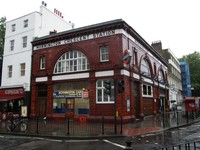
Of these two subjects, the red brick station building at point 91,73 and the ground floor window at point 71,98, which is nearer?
the red brick station building at point 91,73

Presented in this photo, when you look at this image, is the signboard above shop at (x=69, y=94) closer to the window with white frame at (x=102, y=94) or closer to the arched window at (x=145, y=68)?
the window with white frame at (x=102, y=94)

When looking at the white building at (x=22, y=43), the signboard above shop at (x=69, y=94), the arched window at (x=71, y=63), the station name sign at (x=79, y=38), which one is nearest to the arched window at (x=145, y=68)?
the station name sign at (x=79, y=38)

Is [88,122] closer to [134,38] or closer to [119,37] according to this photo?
[119,37]

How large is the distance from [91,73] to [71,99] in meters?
3.95

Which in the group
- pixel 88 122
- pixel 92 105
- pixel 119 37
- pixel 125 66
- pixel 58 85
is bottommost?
pixel 88 122

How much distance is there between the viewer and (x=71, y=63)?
22891mm

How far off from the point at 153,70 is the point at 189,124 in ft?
45.2

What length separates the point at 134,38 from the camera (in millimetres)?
23078

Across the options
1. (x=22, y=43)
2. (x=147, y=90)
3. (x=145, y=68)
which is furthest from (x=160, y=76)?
(x=22, y=43)

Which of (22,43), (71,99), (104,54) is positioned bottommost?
(71,99)

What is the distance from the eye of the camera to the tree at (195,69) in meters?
64.8

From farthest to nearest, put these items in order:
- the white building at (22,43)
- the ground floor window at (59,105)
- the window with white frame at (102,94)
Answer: the white building at (22,43), the ground floor window at (59,105), the window with white frame at (102,94)

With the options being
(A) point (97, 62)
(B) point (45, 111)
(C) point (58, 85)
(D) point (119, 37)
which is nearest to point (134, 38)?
(D) point (119, 37)

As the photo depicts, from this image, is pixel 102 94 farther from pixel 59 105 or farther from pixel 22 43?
pixel 22 43
